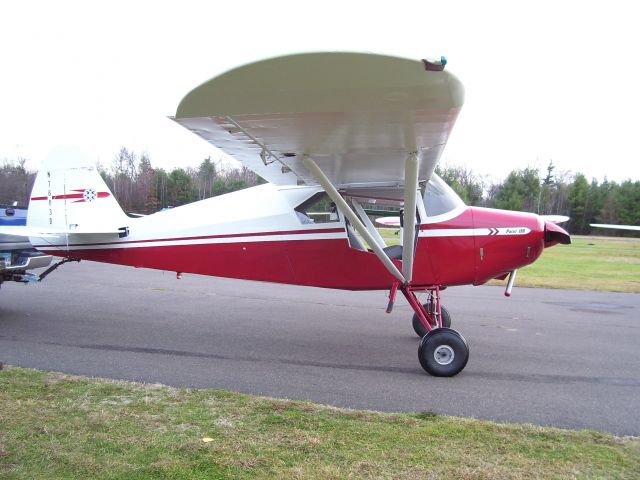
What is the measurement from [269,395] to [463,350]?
2180 millimetres

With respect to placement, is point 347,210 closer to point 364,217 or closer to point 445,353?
point 364,217

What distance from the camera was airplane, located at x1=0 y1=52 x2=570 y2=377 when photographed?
364 centimetres

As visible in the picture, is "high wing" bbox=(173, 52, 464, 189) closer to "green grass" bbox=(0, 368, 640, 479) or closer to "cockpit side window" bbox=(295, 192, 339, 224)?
"cockpit side window" bbox=(295, 192, 339, 224)

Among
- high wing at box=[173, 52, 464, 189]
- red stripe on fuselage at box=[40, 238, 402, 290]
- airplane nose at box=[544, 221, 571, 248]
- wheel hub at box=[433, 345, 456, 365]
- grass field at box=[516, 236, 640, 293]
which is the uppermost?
high wing at box=[173, 52, 464, 189]

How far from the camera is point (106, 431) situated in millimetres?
3279

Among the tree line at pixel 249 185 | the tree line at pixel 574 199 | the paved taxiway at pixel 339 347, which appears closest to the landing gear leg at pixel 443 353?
the paved taxiway at pixel 339 347

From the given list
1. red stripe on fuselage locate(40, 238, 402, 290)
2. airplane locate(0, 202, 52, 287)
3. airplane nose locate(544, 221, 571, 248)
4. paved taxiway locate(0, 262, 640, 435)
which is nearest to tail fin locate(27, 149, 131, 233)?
airplane locate(0, 202, 52, 287)

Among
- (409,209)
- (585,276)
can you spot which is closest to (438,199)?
(409,209)

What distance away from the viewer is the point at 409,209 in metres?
4.76

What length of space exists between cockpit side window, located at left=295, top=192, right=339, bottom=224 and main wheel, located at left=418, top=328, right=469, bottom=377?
6.41ft

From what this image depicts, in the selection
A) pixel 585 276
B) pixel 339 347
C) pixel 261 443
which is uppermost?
pixel 261 443

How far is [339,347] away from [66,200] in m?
4.49

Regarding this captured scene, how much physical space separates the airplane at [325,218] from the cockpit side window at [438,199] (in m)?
0.01

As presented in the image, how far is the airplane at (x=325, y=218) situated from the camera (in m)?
3.64
